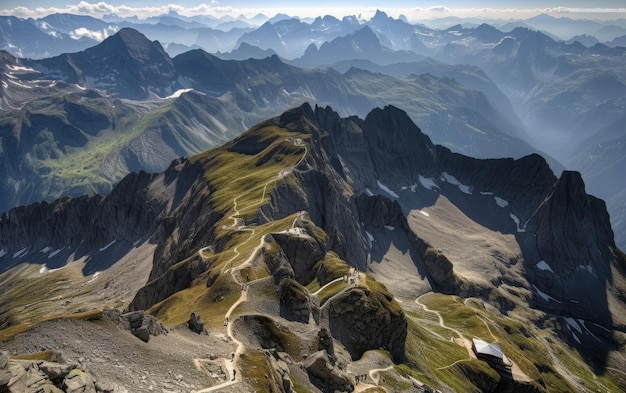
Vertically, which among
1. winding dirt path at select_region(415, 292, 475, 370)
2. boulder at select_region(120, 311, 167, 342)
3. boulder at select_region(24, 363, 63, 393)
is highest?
boulder at select_region(24, 363, 63, 393)

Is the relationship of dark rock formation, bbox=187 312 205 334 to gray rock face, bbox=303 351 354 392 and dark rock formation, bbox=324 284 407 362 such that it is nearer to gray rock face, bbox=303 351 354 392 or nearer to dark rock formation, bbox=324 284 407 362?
gray rock face, bbox=303 351 354 392

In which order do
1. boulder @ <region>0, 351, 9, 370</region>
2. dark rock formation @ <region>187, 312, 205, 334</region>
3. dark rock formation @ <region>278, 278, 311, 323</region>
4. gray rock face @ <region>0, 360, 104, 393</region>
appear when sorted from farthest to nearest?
dark rock formation @ <region>278, 278, 311, 323</region> < dark rock formation @ <region>187, 312, 205, 334</region> < boulder @ <region>0, 351, 9, 370</region> < gray rock face @ <region>0, 360, 104, 393</region>

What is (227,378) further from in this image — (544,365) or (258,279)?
(544,365)

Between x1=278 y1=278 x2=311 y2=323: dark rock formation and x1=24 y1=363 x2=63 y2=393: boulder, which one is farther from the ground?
x1=24 y1=363 x2=63 y2=393: boulder

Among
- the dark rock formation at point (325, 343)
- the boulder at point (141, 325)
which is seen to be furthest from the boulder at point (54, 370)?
the dark rock formation at point (325, 343)

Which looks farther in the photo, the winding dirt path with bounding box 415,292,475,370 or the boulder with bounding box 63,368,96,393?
the winding dirt path with bounding box 415,292,475,370

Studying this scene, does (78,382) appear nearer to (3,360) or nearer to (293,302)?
(3,360)

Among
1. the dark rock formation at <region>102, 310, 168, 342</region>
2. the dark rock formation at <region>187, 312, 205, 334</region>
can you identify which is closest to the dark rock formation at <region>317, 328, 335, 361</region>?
the dark rock formation at <region>187, 312, 205, 334</region>

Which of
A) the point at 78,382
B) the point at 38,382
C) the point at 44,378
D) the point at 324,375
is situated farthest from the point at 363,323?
the point at 38,382

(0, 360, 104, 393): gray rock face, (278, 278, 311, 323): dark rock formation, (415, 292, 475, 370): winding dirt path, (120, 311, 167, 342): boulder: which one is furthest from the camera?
(415, 292, 475, 370): winding dirt path
